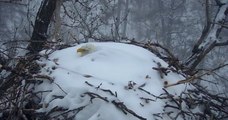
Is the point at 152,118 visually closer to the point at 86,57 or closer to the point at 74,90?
the point at 74,90

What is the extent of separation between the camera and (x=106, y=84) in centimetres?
246

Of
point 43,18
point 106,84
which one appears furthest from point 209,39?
point 106,84

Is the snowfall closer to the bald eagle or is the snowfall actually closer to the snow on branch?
the bald eagle

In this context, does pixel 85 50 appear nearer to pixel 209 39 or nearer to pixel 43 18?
pixel 209 39

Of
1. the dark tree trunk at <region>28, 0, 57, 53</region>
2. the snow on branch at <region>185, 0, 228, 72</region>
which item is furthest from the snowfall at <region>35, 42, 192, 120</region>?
the dark tree trunk at <region>28, 0, 57, 53</region>

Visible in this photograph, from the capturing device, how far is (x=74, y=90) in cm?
245

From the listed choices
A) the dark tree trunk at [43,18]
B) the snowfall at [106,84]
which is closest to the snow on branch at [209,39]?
the snowfall at [106,84]

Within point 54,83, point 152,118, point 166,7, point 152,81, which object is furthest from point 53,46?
point 166,7

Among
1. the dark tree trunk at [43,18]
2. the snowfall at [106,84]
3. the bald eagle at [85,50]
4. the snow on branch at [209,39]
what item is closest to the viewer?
the snowfall at [106,84]

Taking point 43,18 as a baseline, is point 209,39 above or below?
below

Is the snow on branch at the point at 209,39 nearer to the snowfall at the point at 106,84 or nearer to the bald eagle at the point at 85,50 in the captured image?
the snowfall at the point at 106,84

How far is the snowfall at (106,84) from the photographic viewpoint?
7.63 feet

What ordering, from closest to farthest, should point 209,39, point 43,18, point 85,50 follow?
point 85,50, point 209,39, point 43,18

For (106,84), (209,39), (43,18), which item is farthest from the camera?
(43,18)
